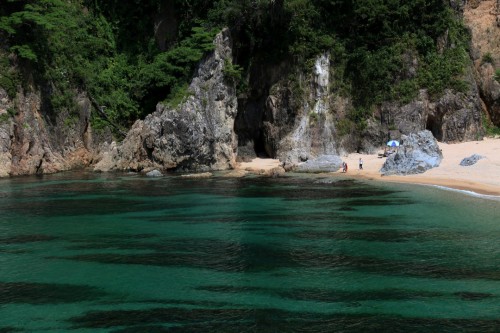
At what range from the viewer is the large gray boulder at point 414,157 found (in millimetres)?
32094

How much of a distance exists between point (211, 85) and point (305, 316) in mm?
31242

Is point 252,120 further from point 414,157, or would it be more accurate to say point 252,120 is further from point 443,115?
point 414,157

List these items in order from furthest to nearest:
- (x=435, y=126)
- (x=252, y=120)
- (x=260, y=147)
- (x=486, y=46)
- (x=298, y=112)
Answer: (x=486, y=46) → (x=260, y=147) → (x=252, y=120) → (x=435, y=126) → (x=298, y=112)

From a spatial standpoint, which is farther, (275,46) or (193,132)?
(275,46)

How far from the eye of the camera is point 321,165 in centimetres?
3644

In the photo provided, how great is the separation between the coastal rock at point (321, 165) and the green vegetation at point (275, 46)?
767 cm

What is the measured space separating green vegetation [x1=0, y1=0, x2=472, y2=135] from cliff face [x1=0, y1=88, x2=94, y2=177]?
2047mm

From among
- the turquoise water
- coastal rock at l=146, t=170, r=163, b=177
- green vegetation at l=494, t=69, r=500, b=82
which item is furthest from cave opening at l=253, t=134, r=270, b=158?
green vegetation at l=494, t=69, r=500, b=82

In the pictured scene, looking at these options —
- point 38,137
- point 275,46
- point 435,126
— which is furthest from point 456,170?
point 38,137

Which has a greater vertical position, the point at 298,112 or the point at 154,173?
the point at 298,112

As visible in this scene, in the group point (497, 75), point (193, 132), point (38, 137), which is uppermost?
point (497, 75)

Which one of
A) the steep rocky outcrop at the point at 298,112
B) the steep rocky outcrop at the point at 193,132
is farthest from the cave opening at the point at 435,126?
the steep rocky outcrop at the point at 193,132

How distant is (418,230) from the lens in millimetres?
17438

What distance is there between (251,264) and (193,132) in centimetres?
2440
